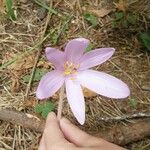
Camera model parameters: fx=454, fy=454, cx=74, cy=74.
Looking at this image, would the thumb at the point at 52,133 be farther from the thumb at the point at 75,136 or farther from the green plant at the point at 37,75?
the green plant at the point at 37,75

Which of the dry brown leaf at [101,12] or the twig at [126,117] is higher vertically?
the dry brown leaf at [101,12]

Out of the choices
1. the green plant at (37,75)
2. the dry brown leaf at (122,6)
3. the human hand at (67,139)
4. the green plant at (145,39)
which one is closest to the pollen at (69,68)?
the human hand at (67,139)

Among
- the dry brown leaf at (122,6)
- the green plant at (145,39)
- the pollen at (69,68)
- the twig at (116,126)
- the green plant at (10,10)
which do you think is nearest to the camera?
the pollen at (69,68)

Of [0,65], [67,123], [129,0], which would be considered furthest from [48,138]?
[129,0]

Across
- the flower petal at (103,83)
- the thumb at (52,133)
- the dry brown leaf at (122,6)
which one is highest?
the dry brown leaf at (122,6)

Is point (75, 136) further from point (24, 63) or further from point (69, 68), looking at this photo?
point (24, 63)

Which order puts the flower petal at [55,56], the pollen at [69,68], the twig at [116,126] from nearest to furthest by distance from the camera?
the flower petal at [55,56] → the pollen at [69,68] → the twig at [116,126]

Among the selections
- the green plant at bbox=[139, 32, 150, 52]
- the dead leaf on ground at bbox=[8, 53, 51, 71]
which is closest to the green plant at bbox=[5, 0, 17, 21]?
the dead leaf on ground at bbox=[8, 53, 51, 71]

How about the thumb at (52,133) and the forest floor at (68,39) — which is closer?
the thumb at (52,133)

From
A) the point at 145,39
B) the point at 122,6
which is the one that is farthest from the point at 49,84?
the point at 122,6
